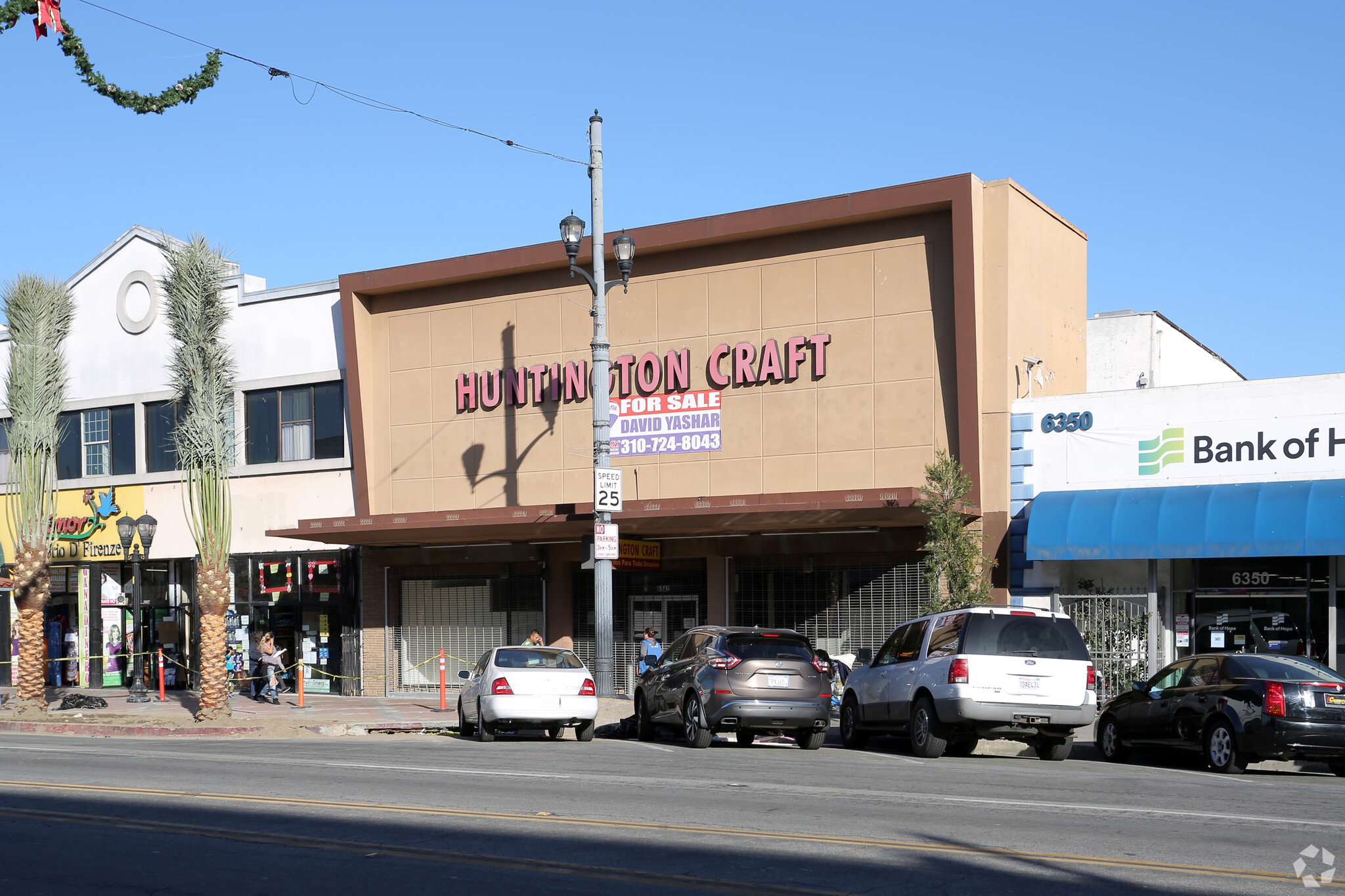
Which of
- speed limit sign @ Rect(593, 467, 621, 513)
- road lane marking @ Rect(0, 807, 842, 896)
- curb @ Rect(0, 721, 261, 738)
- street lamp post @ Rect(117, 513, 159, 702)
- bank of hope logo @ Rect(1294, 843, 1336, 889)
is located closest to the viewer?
road lane marking @ Rect(0, 807, 842, 896)

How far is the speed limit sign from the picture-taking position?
2359 centimetres

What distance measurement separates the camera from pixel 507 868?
335 inches

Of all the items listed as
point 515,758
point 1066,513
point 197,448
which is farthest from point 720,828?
point 197,448

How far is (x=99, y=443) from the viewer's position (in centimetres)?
3669

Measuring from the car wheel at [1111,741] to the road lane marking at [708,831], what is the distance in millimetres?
6552

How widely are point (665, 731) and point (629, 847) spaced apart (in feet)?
44.7

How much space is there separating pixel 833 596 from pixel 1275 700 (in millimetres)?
12457

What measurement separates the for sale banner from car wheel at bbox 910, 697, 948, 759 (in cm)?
1132

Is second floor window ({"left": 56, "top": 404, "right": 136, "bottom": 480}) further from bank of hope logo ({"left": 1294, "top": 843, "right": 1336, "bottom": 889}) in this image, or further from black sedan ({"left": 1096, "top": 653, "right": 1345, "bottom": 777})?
bank of hope logo ({"left": 1294, "top": 843, "right": 1336, "bottom": 889})

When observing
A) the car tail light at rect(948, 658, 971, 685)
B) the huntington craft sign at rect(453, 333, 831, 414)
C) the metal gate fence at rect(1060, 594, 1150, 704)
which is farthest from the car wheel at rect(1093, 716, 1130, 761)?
the huntington craft sign at rect(453, 333, 831, 414)

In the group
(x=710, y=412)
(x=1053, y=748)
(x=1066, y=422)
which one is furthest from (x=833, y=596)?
(x=1053, y=748)

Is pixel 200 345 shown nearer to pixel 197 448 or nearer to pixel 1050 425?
pixel 197 448

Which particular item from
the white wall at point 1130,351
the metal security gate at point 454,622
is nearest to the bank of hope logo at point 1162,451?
the white wall at point 1130,351

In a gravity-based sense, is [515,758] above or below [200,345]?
below
